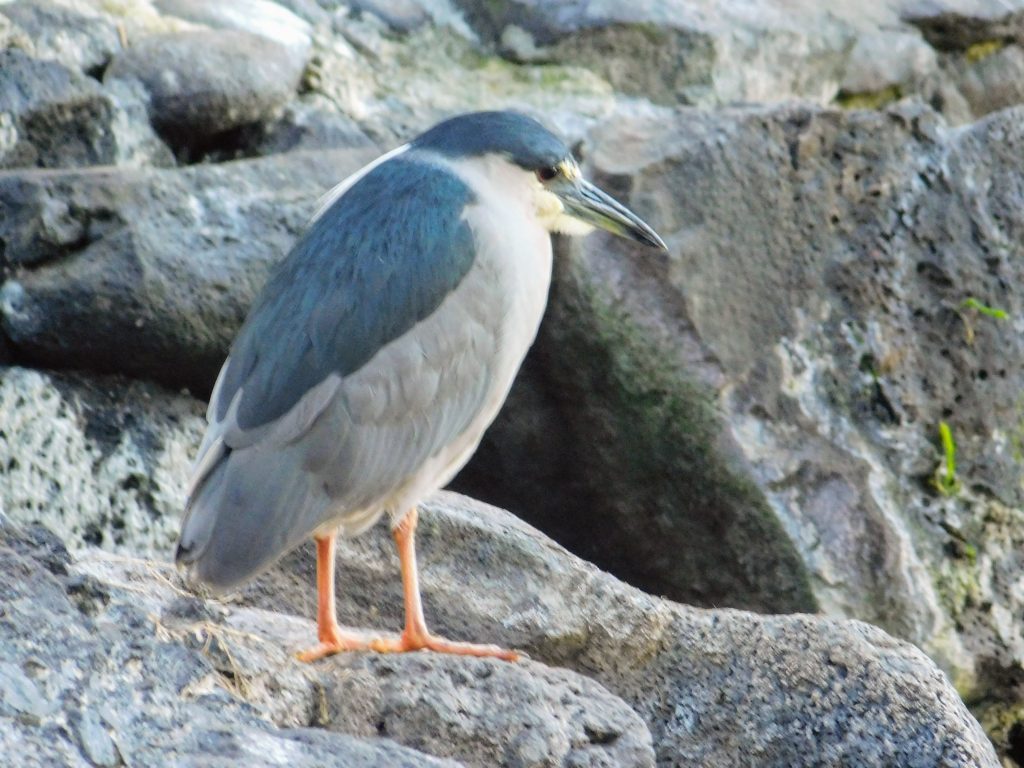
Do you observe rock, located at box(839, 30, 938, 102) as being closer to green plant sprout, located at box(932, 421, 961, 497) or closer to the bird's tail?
green plant sprout, located at box(932, 421, 961, 497)

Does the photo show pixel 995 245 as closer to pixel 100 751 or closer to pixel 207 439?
pixel 207 439

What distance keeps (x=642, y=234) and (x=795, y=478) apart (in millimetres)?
872

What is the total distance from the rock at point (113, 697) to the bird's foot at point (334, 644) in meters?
0.66

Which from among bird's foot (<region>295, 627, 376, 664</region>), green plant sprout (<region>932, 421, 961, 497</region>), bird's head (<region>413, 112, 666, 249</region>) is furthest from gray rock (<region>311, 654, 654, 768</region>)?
green plant sprout (<region>932, 421, 961, 497</region>)

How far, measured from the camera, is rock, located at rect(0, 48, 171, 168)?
4262mm

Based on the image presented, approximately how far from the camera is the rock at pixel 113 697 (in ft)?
6.98

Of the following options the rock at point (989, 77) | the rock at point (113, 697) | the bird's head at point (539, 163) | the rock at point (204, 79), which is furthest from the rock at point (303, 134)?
the rock at point (113, 697)

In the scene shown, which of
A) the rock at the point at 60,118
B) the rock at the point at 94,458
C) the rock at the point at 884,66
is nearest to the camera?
the rock at the point at 94,458

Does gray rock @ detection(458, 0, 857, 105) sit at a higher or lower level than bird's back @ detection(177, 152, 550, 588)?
higher

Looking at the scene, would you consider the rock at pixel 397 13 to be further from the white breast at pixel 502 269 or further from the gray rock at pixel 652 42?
the white breast at pixel 502 269

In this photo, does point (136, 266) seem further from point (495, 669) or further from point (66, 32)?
point (495, 669)

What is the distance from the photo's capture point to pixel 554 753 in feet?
9.41

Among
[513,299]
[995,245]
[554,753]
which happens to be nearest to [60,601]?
[554,753]

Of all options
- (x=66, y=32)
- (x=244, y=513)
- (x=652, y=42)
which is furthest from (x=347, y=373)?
(x=652, y=42)
